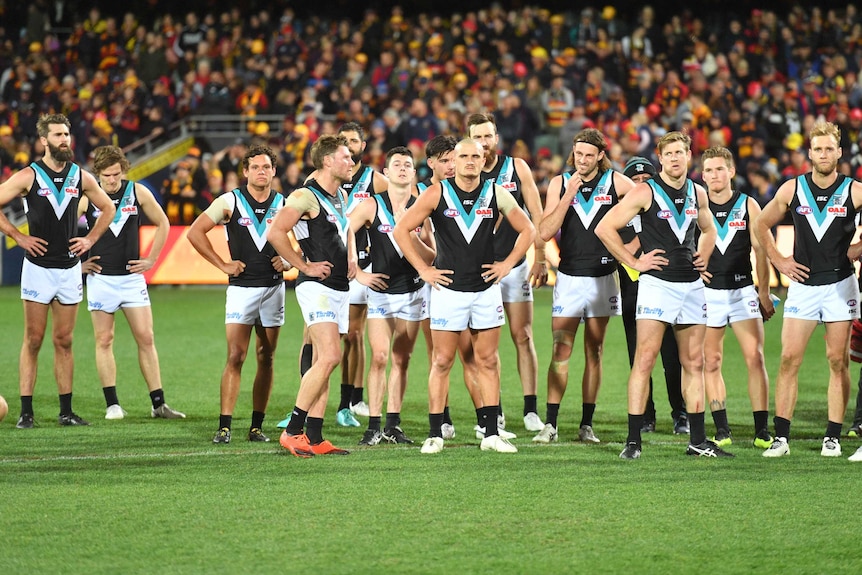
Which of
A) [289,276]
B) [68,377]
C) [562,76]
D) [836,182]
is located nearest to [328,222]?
[68,377]

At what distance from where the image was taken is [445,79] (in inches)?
991

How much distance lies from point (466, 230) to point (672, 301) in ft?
4.92

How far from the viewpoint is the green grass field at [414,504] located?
5566mm

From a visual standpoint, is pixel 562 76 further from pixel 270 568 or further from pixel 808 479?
pixel 270 568

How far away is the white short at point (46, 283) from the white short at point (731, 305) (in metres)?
4.98

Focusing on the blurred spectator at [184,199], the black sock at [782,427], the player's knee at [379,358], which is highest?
the blurred spectator at [184,199]

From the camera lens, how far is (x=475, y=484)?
717cm

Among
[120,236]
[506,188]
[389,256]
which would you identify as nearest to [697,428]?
[506,188]

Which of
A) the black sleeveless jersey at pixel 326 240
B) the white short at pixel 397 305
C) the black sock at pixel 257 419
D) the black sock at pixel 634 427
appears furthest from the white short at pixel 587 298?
the black sock at pixel 257 419

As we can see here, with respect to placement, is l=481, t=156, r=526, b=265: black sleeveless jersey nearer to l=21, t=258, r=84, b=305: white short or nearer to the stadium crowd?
l=21, t=258, r=84, b=305: white short

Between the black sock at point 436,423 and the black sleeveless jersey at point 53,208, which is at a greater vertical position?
the black sleeveless jersey at point 53,208

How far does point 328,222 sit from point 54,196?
2.61 m

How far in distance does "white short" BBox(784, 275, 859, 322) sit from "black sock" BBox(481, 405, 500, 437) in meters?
2.20

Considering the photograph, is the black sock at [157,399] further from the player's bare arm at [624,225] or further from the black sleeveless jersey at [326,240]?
the player's bare arm at [624,225]
